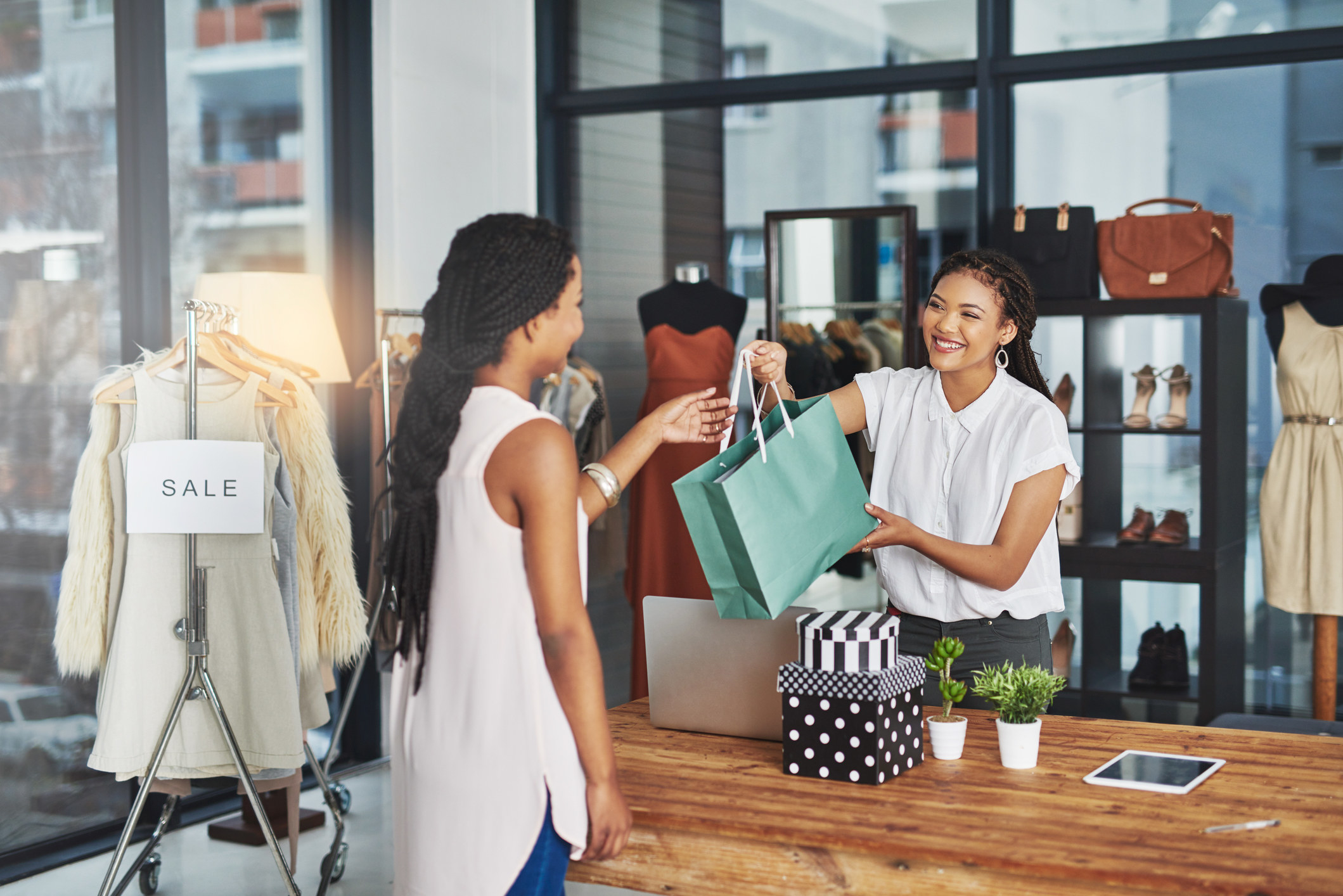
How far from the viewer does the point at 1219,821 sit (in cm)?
175

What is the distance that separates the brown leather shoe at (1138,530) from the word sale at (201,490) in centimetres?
283

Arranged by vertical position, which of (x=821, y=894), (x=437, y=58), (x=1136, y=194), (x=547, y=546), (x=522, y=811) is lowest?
(x=821, y=894)

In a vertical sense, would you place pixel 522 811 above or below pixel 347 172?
below

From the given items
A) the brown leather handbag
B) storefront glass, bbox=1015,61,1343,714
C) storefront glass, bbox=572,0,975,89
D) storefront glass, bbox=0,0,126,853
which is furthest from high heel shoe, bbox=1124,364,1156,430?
storefront glass, bbox=0,0,126,853

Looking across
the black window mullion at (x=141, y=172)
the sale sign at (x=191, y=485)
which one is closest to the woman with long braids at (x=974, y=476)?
the sale sign at (x=191, y=485)

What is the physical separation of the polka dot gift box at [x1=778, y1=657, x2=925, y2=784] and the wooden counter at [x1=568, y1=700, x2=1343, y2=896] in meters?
0.03

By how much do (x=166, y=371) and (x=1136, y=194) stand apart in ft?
10.8

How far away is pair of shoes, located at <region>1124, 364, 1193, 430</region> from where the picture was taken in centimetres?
441

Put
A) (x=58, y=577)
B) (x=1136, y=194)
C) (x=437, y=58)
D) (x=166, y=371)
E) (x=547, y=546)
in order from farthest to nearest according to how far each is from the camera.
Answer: (x=437, y=58), (x=1136, y=194), (x=58, y=577), (x=166, y=371), (x=547, y=546)

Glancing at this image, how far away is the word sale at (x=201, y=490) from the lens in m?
2.97

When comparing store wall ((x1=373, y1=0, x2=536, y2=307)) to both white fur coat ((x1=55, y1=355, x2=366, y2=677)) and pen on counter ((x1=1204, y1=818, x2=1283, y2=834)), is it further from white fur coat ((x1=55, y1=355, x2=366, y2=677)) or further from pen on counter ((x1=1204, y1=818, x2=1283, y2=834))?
pen on counter ((x1=1204, y1=818, x2=1283, y2=834))

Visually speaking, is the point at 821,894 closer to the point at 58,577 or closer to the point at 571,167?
the point at 58,577

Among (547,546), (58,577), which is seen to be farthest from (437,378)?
(58,577)

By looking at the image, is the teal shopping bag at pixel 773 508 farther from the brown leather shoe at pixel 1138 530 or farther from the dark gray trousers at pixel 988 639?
the brown leather shoe at pixel 1138 530
